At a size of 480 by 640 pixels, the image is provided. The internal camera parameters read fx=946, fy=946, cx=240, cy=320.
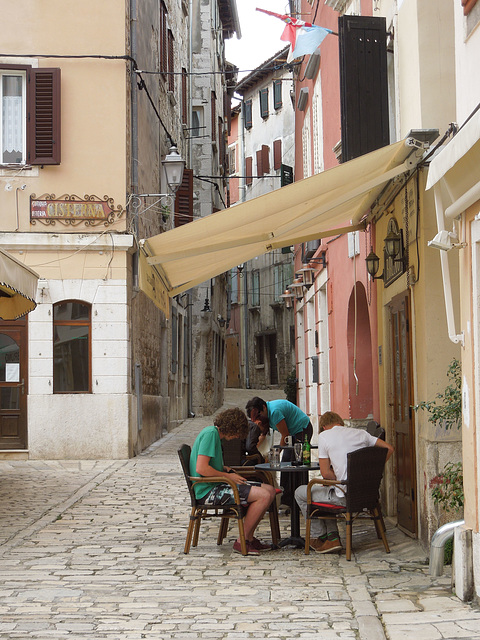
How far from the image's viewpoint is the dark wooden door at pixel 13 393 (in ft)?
50.6

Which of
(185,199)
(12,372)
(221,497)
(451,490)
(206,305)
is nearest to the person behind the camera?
(451,490)

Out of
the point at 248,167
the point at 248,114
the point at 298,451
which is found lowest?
the point at 298,451

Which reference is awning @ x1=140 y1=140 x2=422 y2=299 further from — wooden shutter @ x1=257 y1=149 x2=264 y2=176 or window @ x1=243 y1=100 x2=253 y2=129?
window @ x1=243 y1=100 x2=253 y2=129

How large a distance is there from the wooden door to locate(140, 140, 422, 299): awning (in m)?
37.1

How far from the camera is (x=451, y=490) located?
658 centimetres

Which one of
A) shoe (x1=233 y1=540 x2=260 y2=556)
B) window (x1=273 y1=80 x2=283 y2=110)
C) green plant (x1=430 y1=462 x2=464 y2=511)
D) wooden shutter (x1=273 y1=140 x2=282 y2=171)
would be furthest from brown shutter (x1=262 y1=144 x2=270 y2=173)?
green plant (x1=430 y1=462 x2=464 y2=511)

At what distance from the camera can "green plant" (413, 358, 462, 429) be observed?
6.58m

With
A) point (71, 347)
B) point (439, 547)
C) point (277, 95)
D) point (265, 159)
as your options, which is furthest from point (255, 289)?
point (439, 547)

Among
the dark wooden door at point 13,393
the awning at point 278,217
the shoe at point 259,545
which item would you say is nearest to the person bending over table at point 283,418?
the awning at point 278,217

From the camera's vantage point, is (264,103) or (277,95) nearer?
(277,95)

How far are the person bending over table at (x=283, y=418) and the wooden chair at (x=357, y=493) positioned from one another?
2014 millimetres

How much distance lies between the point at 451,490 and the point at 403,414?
205 centimetres

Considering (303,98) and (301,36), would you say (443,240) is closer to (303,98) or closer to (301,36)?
(301,36)

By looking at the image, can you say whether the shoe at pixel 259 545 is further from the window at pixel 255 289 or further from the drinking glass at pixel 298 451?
the window at pixel 255 289
